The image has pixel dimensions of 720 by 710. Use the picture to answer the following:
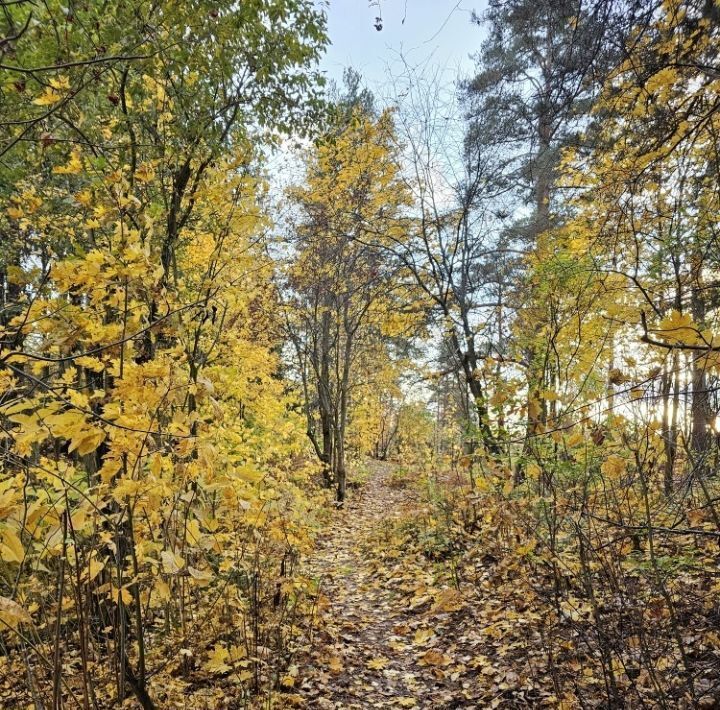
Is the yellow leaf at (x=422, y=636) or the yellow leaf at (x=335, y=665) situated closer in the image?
the yellow leaf at (x=335, y=665)

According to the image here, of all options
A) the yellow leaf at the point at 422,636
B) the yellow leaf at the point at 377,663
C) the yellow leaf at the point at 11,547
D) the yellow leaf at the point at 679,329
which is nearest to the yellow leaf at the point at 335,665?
the yellow leaf at the point at 377,663

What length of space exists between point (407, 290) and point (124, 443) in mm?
8271

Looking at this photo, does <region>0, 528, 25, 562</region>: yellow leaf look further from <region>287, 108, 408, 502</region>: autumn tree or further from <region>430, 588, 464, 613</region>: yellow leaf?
<region>287, 108, 408, 502</region>: autumn tree

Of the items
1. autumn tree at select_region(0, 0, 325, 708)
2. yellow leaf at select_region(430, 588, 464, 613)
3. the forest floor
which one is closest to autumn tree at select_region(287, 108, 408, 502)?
autumn tree at select_region(0, 0, 325, 708)

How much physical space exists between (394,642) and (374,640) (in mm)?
231

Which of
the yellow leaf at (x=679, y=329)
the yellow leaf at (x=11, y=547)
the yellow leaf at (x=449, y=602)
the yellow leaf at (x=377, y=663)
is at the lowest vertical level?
the yellow leaf at (x=377, y=663)

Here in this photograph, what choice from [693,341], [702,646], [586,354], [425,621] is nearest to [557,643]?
[702,646]

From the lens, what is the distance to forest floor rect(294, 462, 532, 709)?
12.7ft

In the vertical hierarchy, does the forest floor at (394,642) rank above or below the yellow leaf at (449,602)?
below

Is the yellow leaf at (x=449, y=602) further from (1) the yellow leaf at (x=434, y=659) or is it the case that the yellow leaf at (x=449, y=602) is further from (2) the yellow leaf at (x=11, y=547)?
(2) the yellow leaf at (x=11, y=547)

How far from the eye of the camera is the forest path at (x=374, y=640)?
3943 mm

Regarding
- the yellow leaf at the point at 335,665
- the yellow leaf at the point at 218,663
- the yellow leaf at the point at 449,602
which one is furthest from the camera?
the yellow leaf at the point at 449,602

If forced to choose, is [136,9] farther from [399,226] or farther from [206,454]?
[399,226]

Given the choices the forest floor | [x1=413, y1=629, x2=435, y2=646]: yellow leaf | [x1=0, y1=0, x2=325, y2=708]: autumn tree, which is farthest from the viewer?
[x1=413, y1=629, x2=435, y2=646]: yellow leaf
